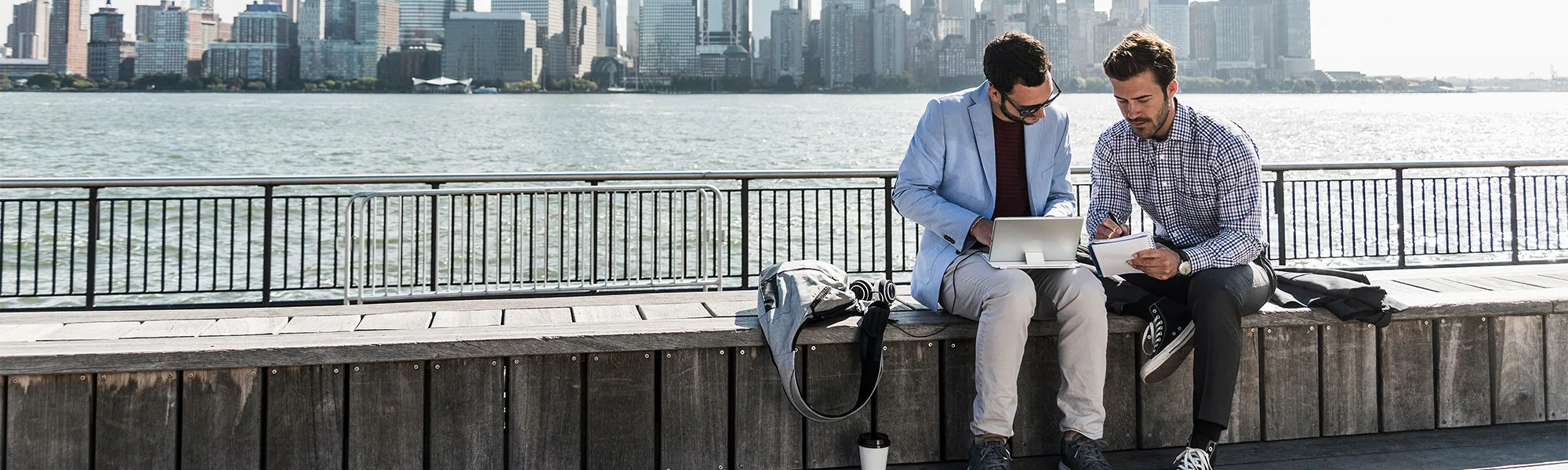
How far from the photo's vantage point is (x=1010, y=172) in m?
3.31

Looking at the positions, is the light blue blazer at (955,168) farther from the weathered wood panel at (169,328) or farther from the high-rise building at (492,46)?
the high-rise building at (492,46)

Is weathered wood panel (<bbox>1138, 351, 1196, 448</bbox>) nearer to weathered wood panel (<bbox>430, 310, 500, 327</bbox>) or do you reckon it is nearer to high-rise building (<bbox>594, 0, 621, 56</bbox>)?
weathered wood panel (<bbox>430, 310, 500, 327</bbox>)

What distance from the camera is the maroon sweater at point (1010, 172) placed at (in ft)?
10.8

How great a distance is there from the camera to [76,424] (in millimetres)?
2660

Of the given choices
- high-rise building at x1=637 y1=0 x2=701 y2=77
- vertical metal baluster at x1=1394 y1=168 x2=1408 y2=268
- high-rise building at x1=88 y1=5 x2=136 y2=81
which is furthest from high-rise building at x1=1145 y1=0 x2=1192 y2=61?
high-rise building at x1=88 y1=5 x2=136 y2=81

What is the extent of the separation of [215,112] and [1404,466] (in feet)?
274

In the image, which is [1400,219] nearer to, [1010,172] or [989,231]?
[1010,172]

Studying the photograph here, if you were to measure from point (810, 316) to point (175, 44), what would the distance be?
106m

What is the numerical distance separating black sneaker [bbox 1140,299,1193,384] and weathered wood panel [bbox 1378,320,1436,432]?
0.73 m

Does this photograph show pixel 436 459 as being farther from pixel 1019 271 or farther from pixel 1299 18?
pixel 1299 18

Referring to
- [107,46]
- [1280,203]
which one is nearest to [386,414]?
[1280,203]

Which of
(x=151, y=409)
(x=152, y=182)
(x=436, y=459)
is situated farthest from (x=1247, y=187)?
(x=152, y=182)

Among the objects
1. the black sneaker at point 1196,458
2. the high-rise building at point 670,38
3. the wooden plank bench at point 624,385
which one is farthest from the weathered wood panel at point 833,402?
the high-rise building at point 670,38

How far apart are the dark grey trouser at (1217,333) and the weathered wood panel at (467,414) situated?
181 cm
